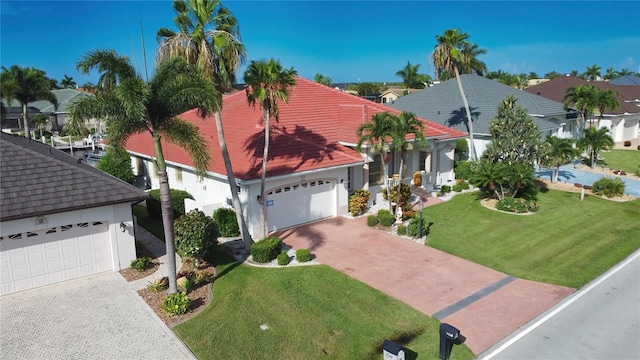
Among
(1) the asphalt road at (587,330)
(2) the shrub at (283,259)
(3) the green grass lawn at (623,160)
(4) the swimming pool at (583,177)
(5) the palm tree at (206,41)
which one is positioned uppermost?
(5) the palm tree at (206,41)

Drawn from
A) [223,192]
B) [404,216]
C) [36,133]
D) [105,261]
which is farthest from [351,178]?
[36,133]

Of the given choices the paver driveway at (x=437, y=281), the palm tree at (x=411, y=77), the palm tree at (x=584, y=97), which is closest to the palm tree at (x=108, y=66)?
the paver driveway at (x=437, y=281)

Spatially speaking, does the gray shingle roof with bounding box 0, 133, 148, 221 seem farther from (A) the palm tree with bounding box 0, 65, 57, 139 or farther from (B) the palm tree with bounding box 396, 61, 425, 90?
(B) the palm tree with bounding box 396, 61, 425, 90

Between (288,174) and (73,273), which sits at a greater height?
(288,174)

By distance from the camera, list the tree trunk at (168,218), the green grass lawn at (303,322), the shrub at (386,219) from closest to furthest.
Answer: the green grass lawn at (303,322) → the tree trunk at (168,218) → the shrub at (386,219)

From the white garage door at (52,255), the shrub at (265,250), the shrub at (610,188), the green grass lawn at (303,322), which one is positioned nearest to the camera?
the green grass lawn at (303,322)

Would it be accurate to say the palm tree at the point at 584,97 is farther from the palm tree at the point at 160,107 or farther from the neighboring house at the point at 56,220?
the neighboring house at the point at 56,220

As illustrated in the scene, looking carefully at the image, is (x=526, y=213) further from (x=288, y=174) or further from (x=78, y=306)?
(x=78, y=306)
